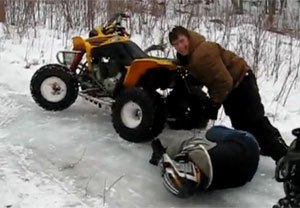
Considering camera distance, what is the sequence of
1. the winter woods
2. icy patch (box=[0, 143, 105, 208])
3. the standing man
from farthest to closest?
the winter woods → the standing man → icy patch (box=[0, 143, 105, 208])

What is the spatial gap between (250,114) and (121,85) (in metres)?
1.37

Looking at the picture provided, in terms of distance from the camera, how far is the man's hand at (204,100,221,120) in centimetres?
509

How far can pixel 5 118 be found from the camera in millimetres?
5992

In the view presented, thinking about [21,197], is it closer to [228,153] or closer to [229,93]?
[228,153]

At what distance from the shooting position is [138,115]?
533cm

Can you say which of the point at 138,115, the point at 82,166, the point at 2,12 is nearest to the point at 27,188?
the point at 82,166

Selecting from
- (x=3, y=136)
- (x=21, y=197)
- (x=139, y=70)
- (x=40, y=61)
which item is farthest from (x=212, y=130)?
(x=40, y=61)

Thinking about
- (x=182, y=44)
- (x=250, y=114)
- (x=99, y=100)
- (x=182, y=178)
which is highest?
(x=182, y=44)

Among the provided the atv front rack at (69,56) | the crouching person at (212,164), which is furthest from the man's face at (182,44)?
the atv front rack at (69,56)

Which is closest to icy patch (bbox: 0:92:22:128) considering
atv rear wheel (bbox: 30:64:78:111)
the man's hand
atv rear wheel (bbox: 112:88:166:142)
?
atv rear wheel (bbox: 30:64:78:111)

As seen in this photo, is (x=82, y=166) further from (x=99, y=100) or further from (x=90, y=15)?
(x=90, y=15)

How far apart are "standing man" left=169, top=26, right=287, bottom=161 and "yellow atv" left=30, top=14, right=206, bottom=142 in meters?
0.23

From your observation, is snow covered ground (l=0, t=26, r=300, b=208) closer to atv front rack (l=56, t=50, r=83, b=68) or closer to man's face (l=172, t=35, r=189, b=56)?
atv front rack (l=56, t=50, r=83, b=68)

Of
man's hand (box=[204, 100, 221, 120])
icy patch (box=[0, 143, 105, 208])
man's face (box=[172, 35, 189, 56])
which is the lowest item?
icy patch (box=[0, 143, 105, 208])
